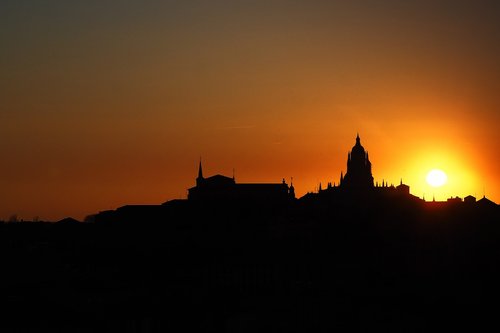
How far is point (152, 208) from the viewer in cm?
16988

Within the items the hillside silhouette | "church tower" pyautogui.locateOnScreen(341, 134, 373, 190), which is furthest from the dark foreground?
"church tower" pyautogui.locateOnScreen(341, 134, 373, 190)

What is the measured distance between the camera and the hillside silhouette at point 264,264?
4013 inches

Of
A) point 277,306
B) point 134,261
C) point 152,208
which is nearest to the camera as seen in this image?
point 277,306

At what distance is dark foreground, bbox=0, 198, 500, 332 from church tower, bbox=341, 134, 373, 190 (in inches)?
572

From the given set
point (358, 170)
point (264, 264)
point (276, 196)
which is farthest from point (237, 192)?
point (264, 264)

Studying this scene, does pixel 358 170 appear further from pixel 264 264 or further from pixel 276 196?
pixel 264 264

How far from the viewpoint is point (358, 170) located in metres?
195

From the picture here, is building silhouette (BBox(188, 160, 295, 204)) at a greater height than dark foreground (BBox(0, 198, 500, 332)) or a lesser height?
greater

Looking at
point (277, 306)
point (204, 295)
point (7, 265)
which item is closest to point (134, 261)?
point (7, 265)

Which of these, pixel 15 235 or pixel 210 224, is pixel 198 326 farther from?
pixel 15 235

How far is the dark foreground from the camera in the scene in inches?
3994

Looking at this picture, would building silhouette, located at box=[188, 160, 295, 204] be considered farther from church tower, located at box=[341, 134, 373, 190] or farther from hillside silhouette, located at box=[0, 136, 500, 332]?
church tower, located at box=[341, 134, 373, 190]

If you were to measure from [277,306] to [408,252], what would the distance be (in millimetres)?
40796

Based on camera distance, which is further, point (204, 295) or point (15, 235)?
point (15, 235)
